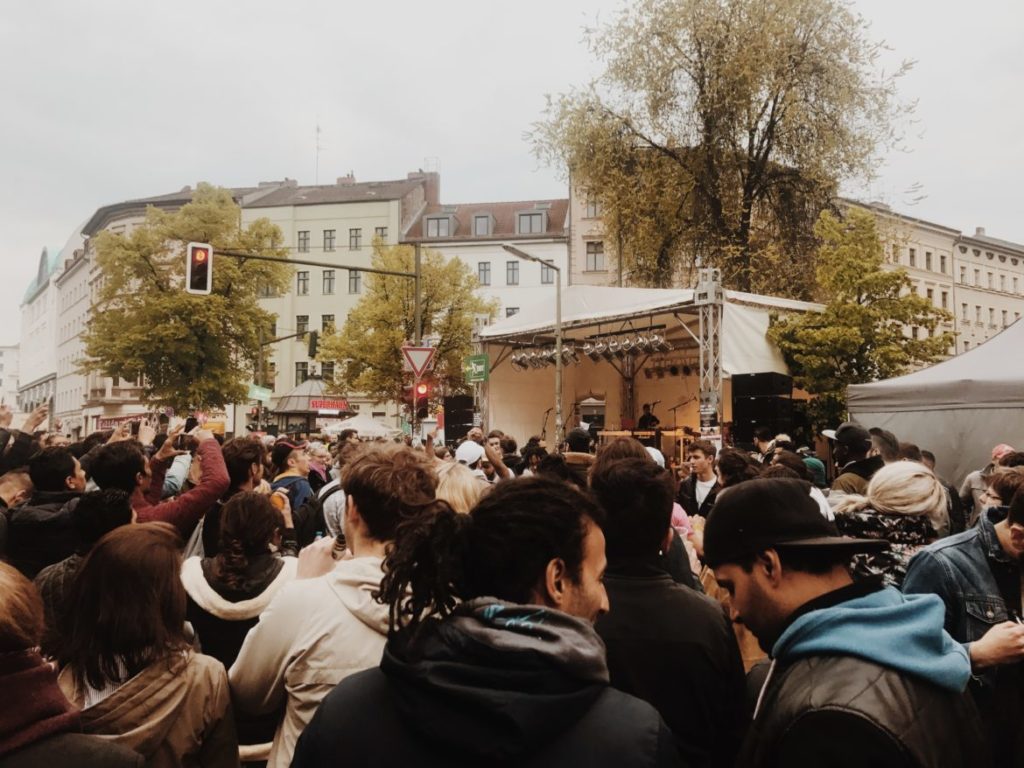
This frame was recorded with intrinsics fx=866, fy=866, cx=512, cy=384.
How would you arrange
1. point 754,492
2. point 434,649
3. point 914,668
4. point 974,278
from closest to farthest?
point 434,649 < point 914,668 < point 754,492 < point 974,278

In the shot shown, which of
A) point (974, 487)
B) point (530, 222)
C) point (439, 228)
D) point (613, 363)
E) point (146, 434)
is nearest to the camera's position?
point (146, 434)

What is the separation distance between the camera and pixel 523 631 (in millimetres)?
1515

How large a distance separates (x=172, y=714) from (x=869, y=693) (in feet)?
6.11

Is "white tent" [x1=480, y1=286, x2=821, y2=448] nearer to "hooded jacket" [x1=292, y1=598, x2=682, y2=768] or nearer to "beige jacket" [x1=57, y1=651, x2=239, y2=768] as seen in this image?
"beige jacket" [x1=57, y1=651, x2=239, y2=768]

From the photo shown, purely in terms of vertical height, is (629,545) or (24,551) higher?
(629,545)

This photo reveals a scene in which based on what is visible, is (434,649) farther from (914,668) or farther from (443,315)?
(443,315)

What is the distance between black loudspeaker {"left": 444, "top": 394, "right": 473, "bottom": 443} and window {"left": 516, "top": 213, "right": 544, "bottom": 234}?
124 ft

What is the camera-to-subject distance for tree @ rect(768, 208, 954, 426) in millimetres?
20359

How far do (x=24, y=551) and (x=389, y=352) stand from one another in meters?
41.8

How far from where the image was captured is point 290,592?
2783 millimetres

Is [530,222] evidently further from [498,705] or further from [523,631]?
[498,705]

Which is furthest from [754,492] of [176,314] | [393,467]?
Result: [176,314]

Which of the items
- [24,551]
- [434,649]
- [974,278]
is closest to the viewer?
[434,649]

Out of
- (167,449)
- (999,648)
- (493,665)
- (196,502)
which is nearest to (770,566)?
(493,665)
